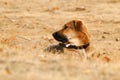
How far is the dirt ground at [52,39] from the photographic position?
14.1ft

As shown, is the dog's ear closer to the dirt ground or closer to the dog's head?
the dog's head

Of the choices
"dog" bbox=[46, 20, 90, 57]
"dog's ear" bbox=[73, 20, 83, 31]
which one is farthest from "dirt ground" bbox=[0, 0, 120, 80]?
"dog's ear" bbox=[73, 20, 83, 31]

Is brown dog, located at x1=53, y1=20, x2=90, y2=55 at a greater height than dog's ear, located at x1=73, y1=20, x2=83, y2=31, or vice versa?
dog's ear, located at x1=73, y1=20, x2=83, y2=31

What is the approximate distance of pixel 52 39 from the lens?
1016 centimetres

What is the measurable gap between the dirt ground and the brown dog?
226 mm

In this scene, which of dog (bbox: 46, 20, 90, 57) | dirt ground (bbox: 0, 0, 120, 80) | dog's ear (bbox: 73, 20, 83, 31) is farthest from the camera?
dog's ear (bbox: 73, 20, 83, 31)

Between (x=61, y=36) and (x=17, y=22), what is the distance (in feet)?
22.0

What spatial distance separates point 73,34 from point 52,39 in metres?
2.85

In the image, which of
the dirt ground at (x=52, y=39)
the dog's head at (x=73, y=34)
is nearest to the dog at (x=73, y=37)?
the dog's head at (x=73, y=34)

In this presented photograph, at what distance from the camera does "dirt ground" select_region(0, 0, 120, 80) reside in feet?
14.1

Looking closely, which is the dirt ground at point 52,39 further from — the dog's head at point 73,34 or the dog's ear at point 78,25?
the dog's ear at point 78,25

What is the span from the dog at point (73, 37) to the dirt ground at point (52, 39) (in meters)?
0.21

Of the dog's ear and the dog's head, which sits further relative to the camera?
the dog's ear

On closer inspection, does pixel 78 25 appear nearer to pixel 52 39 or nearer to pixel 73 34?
pixel 73 34
